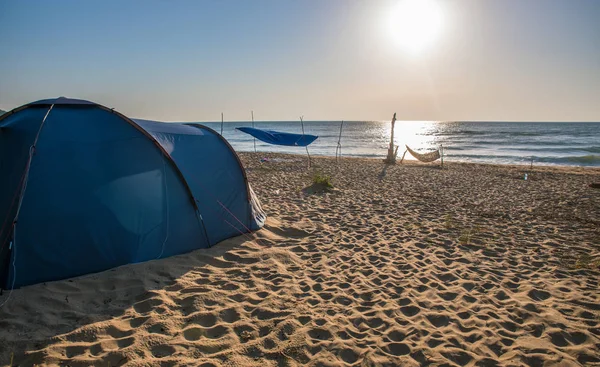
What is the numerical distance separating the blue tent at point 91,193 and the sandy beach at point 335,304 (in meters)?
0.27

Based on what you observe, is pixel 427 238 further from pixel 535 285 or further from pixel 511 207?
pixel 511 207

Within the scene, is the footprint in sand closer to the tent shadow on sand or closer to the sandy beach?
the sandy beach

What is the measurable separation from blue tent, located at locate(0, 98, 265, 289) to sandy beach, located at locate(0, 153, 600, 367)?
27 centimetres

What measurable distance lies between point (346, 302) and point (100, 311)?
2.55 meters

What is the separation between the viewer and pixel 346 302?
371 cm

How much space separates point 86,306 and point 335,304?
2571 mm

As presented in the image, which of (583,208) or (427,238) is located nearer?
(427,238)

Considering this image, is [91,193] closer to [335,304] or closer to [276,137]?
[335,304]

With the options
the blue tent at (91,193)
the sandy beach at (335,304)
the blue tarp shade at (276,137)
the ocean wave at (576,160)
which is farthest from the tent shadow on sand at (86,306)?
the ocean wave at (576,160)

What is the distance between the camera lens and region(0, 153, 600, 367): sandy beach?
2.80 m

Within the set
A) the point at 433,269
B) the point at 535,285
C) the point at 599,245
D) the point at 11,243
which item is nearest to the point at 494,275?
the point at 535,285

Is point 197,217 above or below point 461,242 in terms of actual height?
above

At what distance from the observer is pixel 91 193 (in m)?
3.83

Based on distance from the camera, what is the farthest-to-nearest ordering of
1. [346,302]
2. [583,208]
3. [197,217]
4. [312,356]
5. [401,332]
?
[583,208] < [197,217] < [346,302] < [401,332] < [312,356]
